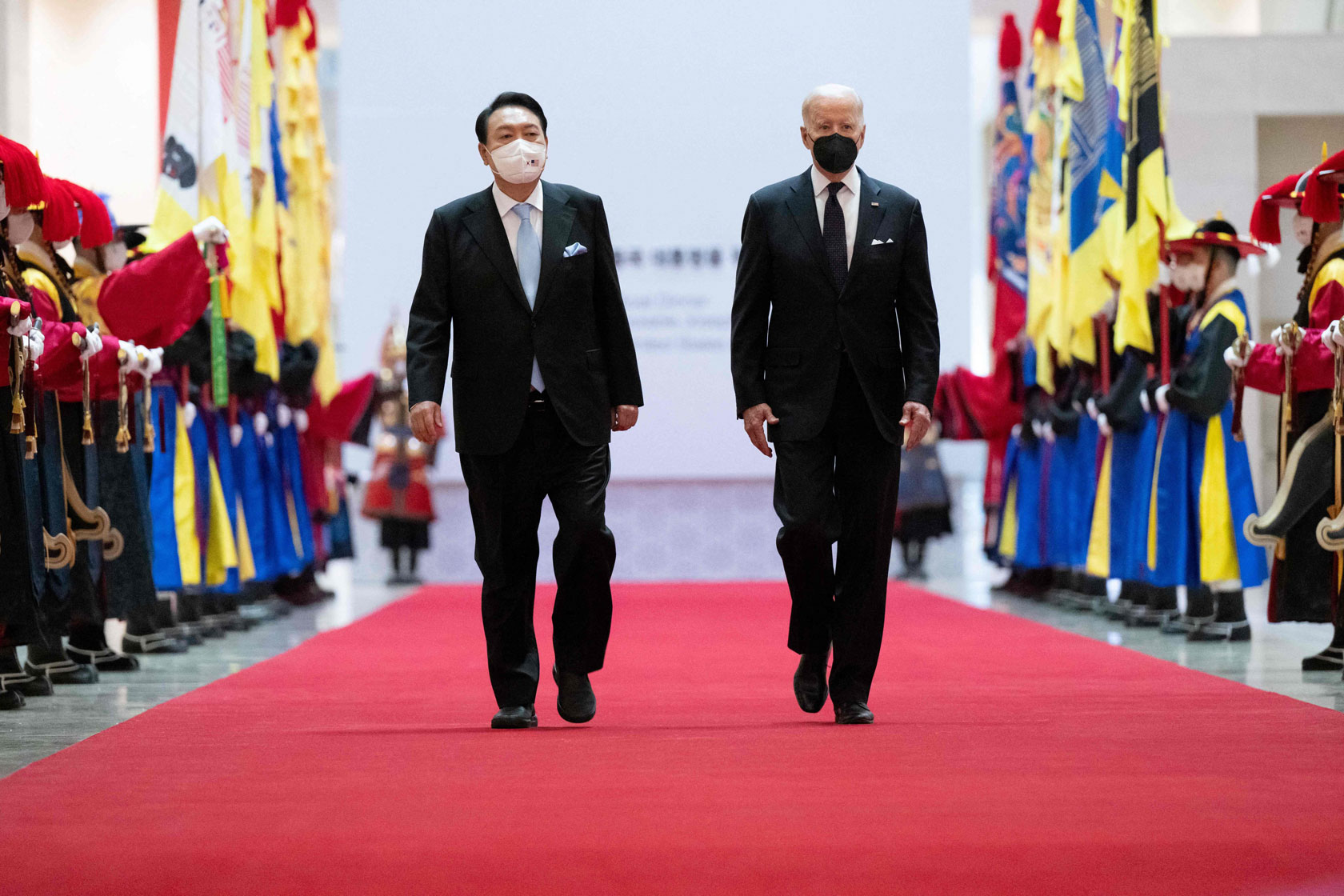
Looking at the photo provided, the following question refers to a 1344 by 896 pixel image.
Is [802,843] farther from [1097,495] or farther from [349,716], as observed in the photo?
[1097,495]

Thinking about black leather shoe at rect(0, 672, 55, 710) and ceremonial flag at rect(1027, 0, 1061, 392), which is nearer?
black leather shoe at rect(0, 672, 55, 710)

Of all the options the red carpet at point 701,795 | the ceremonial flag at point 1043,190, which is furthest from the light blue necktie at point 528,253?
the ceremonial flag at point 1043,190

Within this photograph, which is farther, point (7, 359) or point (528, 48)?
point (528, 48)

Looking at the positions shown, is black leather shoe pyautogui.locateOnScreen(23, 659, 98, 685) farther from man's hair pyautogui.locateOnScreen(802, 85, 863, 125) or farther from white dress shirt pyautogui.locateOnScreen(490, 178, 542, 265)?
man's hair pyautogui.locateOnScreen(802, 85, 863, 125)

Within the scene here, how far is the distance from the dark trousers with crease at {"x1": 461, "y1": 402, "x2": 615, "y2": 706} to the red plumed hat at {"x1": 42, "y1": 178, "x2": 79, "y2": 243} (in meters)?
2.12

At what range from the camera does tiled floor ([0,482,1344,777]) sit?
13.5ft

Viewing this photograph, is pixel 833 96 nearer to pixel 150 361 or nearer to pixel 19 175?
pixel 19 175

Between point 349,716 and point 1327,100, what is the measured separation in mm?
9455

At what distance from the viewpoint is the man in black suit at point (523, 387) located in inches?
141

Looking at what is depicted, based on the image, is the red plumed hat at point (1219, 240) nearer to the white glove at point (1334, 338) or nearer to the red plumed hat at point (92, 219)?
the white glove at point (1334, 338)

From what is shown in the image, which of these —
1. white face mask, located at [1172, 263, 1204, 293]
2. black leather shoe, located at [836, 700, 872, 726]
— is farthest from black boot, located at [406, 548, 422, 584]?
black leather shoe, located at [836, 700, 872, 726]

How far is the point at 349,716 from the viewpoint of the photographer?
3.92m

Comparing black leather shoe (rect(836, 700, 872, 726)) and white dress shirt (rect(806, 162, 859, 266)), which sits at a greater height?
white dress shirt (rect(806, 162, 859, 266))

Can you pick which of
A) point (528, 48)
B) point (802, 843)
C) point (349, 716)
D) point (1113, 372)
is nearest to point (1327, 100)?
point (1113, 372)
